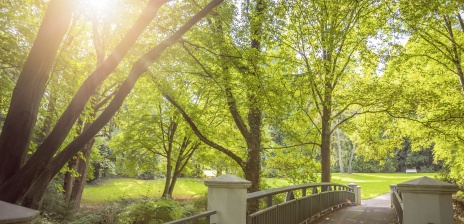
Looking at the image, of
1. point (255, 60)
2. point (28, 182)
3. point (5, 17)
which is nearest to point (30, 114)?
point (28, 182)

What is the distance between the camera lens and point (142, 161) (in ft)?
69.9

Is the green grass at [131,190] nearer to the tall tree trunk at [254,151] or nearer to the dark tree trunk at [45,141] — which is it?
the tall tree trunk at [254,151]

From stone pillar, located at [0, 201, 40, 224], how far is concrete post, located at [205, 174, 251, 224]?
287 cm

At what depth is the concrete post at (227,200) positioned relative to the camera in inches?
187

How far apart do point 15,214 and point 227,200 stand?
10.2ft

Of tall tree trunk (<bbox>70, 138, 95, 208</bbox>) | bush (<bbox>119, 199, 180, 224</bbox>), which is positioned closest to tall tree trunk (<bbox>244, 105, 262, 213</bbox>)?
bush (<bbox>119, 199, 180, 224</bbox>)

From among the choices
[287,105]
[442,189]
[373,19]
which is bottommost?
[442,189]

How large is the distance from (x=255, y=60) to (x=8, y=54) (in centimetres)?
725

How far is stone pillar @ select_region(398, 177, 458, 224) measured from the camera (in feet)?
16.4

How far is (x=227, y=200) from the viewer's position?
15.7ft

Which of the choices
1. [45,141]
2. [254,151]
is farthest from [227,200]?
[254,151]

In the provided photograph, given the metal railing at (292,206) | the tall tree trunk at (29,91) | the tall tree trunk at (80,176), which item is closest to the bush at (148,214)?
the metal railing at (292,206)

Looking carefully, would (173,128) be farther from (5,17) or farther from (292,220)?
(292,220)

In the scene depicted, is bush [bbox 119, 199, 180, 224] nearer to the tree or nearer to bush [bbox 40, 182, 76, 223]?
bush [bbox 40, 182, 76, 223]
